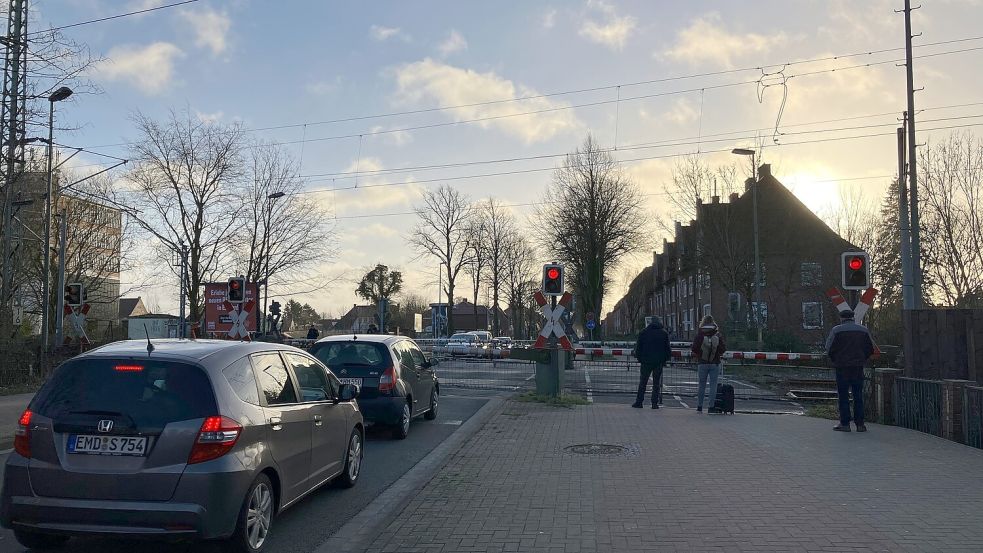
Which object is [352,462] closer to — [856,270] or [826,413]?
[826,413]

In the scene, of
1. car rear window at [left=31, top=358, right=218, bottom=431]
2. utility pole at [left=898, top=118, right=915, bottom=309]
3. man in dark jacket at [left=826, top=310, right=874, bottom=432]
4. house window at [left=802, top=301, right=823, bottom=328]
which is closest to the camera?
car rear window at [left=31, top=358, right=218, bottom=431]

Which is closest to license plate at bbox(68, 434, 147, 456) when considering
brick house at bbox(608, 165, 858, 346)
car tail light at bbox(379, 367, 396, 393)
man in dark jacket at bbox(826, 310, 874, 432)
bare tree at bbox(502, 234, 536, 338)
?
car tail light at bbox(379, 367, 396, 393)

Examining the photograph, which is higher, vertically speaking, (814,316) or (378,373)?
(814,316)

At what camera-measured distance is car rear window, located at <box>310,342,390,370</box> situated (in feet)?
37.9

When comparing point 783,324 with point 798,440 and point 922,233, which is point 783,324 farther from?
point 798,440

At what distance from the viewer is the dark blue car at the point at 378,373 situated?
11.2 metres

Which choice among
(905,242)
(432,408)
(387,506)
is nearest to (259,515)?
(387,506)

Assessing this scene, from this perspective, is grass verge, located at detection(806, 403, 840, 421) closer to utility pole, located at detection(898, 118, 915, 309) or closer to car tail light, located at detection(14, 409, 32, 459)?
utility pole, located at detection(898, 118, 915, 309)

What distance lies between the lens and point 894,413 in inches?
480

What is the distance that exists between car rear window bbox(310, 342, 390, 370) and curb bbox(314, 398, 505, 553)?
1.62m

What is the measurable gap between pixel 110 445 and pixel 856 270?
12.3 metres

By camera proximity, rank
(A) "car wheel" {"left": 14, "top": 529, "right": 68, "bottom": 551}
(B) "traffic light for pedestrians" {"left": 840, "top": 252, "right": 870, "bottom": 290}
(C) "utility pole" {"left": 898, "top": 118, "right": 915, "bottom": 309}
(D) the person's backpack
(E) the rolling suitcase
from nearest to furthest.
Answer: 1. (A) "car wheel" {"left": 14, "top": 529, "right": 68, "bottom": 551}
2. (B) "traffic light for pedestrians" {"left": 840, "top": 252, "right": 870, "bottom": 290}
3. (D) the person's backpack
4. (E) the rolling suitcase
5. (C) "utility pole" {"left": 898, "top": 118, "right": 915, "bottom": 309}

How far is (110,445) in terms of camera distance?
16.6ft

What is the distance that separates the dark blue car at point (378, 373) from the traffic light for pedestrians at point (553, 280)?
407cm
